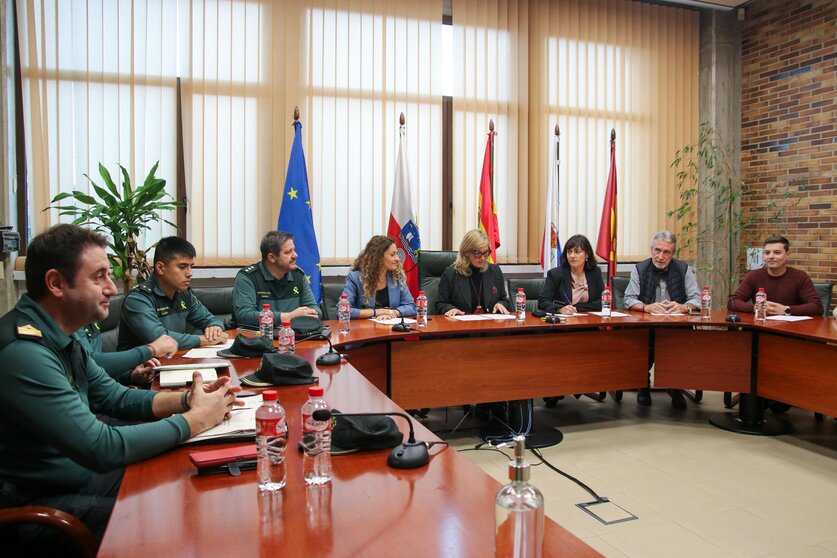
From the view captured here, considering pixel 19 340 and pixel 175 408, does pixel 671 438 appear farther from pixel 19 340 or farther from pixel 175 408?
pixel 19 340

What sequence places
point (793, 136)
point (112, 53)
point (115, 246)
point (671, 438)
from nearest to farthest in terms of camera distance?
point (671, 438) < point (115, 246) < point (112, 53) < point (793, 136)

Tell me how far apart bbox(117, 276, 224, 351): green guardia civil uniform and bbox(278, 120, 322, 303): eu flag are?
5.55 feet

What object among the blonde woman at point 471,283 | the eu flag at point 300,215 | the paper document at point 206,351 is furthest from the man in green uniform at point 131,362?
the eu flag at point 300,215

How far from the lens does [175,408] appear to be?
1689 millimetres

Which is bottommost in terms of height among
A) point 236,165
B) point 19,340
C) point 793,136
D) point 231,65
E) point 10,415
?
point 10,415

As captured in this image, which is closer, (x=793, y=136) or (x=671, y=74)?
(x=793, y=136)

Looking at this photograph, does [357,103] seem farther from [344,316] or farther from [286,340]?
[286,340]

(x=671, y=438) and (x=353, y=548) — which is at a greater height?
(x=353, y=548)

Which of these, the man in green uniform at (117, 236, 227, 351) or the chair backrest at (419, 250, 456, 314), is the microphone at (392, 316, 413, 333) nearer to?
the man in green uniform at (117, 236, 227, 351)

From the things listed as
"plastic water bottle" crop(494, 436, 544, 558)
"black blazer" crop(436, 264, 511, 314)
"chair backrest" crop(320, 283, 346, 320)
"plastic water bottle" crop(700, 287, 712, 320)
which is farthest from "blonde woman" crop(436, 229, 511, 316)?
"plastic water bottle" crop(494, 436, 544, 558)

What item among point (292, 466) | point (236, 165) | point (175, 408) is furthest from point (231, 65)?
point (292, 466)

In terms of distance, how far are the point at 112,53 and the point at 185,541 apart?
4.58 meters

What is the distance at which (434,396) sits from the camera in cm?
340

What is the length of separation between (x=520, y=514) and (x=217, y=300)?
10.6ft
